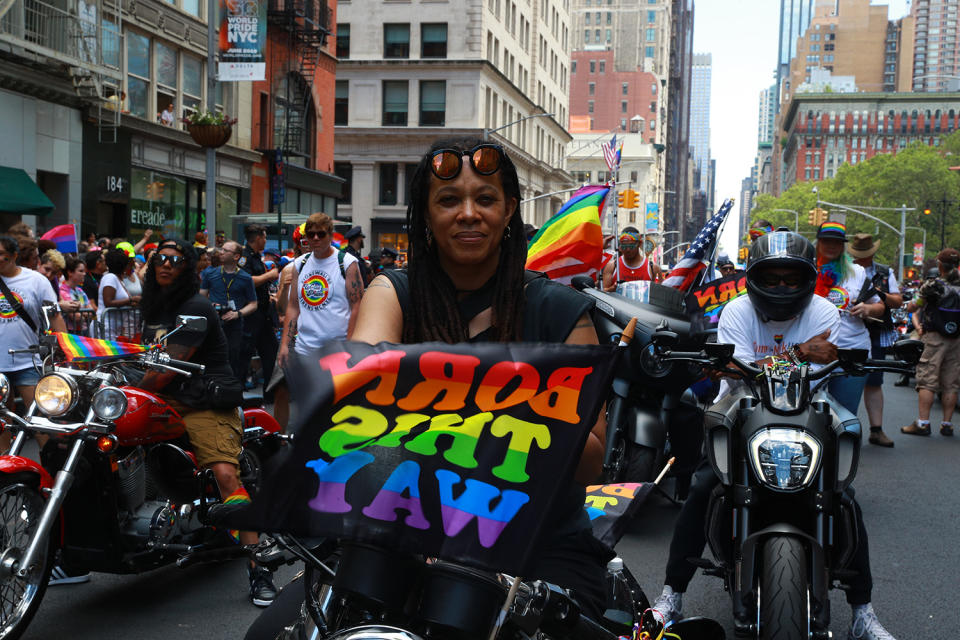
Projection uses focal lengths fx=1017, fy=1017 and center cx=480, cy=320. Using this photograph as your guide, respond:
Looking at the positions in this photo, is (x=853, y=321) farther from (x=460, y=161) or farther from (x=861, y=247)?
(x=460, y=161)

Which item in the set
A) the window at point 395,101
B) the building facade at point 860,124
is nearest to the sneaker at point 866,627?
the window at point 395,101

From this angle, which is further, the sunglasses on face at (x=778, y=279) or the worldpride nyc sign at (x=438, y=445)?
the sunglasses on face at (x=778, y=279)

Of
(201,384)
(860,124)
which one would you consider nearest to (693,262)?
(201,384)

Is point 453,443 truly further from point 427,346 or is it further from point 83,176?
point 83,176

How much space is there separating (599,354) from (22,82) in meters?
21.2

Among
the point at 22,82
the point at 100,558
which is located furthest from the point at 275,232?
the point at 100,558

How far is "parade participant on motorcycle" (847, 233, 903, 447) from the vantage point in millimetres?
9727

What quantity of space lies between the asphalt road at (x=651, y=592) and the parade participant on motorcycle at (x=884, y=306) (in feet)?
8.13

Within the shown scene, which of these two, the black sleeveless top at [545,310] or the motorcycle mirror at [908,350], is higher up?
the black sleeveless top at [545,310]

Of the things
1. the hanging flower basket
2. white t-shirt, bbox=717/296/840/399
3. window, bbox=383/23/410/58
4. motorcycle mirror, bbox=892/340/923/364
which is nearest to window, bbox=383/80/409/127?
window, bbox=383/23/410/58

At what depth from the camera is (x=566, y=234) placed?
7.59 metres

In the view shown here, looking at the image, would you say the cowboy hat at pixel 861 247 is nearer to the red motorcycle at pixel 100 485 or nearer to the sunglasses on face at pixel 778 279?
the sunglasses on face at pixel 778 279

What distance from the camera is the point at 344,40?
2319 inches

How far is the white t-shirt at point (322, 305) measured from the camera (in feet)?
26.4
